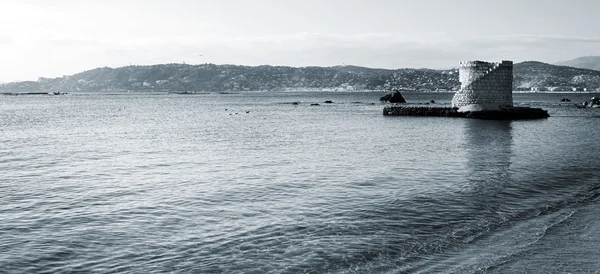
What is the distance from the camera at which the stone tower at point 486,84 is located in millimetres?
64875

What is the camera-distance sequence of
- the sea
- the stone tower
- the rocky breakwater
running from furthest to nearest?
the rocky breakwater < the stone tower < the sea

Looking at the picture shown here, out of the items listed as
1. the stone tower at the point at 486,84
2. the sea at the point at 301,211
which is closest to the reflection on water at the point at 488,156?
the sea at the point at 301,211

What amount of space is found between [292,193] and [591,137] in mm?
33410

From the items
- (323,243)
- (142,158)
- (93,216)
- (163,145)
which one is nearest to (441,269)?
(323,243)

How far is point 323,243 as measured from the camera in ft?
43.9

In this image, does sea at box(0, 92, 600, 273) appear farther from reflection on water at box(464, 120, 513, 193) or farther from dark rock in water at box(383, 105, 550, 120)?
dark rock in water at box(383, 105, 550, 120)

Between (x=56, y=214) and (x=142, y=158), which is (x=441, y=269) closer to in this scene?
(x=56, y=214)

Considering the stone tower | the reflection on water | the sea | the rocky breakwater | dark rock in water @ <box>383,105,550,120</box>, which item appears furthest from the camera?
dark rock in water @ <box>383,105,550,120</box>

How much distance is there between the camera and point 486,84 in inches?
2566

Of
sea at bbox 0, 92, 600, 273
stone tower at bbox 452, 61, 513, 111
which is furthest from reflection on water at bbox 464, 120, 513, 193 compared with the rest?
stone tower at bbox 452, 61, 513, 111


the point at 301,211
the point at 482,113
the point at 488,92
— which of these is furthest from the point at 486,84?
the point at 301,211

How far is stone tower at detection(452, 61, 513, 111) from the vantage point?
64.9m

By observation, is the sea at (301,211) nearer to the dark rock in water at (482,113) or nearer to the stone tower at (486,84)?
the stone tower at (486,84)

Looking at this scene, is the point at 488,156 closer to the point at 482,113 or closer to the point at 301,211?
the point at 301,211
